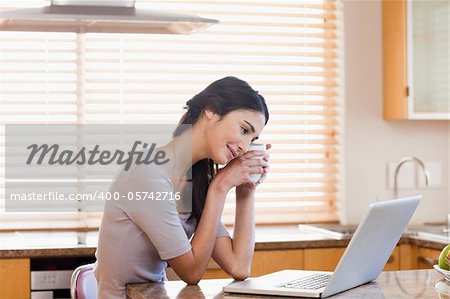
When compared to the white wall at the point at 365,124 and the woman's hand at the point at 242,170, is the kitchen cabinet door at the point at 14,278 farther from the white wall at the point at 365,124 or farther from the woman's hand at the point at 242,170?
the white wall at the point at 365,124

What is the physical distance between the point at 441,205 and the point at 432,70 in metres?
0.74

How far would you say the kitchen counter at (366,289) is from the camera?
2.14 metres

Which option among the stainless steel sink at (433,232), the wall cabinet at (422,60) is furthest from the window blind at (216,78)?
the stainless steel sink at (433,232)

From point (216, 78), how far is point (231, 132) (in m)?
1.71

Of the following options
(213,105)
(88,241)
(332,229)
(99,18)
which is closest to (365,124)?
(332,229)

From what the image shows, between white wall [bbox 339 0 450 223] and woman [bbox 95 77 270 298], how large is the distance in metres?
1.81

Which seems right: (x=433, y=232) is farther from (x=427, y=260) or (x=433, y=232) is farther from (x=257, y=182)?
(x=257, y=182)

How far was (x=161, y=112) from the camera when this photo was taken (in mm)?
4020

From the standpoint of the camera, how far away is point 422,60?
4145mm

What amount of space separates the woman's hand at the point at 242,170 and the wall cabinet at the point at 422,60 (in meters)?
1.82

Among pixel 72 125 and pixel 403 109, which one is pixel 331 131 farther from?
pixel 72 125

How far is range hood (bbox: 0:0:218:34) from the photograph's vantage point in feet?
9.89

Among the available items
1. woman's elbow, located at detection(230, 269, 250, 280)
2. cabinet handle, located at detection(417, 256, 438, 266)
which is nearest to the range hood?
woman's elbow, located at detection(230, 269, 250, 280)

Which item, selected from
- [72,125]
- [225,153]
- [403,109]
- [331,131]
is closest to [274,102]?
[331,131]
